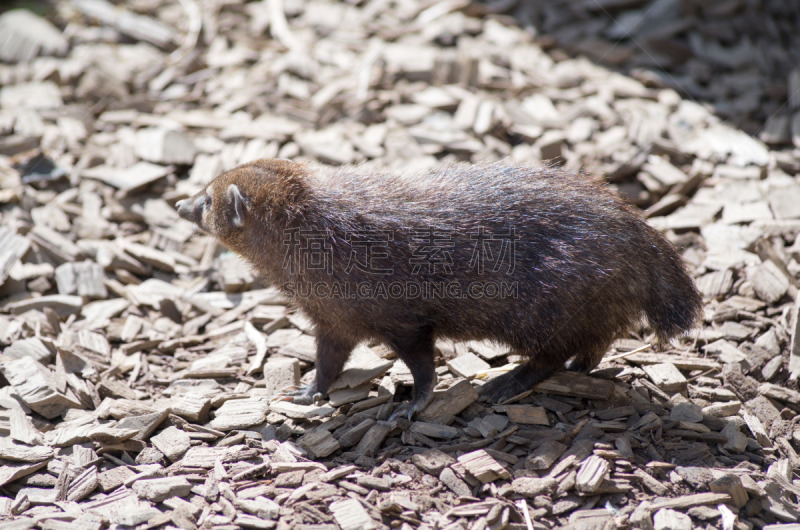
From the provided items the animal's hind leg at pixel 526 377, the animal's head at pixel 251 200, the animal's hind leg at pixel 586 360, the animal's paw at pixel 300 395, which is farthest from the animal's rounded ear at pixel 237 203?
the animal's hind leg at pixel 586 360

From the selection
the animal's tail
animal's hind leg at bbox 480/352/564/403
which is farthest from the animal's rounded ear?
the animal's tail

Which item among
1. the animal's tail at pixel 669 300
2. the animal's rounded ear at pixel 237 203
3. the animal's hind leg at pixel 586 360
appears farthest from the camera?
the animal's rounded ear at pixel 237 203

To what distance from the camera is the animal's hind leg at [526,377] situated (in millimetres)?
4457

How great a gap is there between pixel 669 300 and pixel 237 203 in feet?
10.3

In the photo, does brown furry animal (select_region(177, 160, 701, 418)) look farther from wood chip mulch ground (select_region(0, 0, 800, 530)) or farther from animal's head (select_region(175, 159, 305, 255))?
wood chip mulch ground (select_region(0, 0, 800, 530))

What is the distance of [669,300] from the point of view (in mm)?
4375

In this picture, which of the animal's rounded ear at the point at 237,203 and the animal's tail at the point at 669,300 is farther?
the animal's rounded ear at the point at 237,203

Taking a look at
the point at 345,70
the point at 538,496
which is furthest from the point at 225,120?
the point at 538,496

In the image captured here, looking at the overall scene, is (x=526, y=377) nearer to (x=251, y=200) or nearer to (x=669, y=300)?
(x=669, y=300)

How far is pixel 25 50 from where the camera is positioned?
29.0 feet

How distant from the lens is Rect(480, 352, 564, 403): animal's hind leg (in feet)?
14.6

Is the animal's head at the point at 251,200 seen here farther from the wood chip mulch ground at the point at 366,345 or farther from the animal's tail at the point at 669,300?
the animal's tail at the point at 669,300

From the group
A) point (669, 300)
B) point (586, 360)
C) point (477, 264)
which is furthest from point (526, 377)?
point (669, 300)

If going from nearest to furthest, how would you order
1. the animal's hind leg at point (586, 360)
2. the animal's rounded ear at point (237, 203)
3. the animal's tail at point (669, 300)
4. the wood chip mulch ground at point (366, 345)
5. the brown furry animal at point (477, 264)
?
the wood chip mulch ground at point (366, 345)
the brown furry animal at point (477, 264)
the animal's tail at point (669, 300)
the animal's hind leg at point (586, 360)
the animal's rounded ear at point (237, 203)
